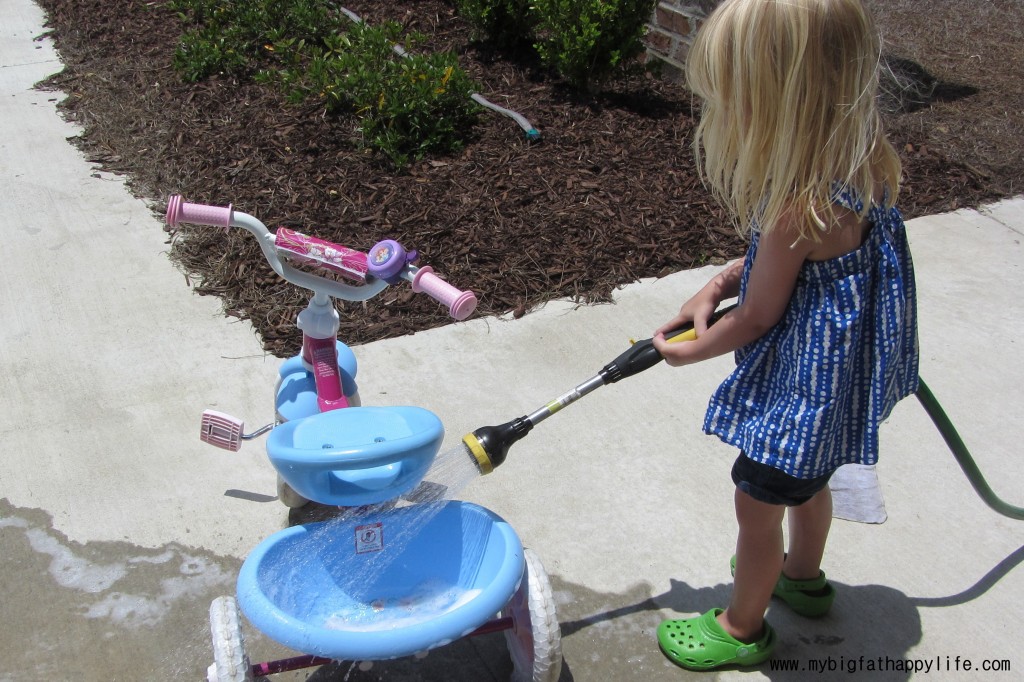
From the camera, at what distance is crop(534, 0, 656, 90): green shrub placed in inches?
172

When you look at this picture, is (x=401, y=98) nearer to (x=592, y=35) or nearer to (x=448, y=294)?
(x=592, y=35)

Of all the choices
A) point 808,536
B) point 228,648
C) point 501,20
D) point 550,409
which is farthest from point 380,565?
point 501,20

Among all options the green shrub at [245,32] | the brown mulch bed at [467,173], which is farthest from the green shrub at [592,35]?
the green shrub at [245,32]

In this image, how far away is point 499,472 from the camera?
2.77 metres

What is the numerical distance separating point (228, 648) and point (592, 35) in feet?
11.0

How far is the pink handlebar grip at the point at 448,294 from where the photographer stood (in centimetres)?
174

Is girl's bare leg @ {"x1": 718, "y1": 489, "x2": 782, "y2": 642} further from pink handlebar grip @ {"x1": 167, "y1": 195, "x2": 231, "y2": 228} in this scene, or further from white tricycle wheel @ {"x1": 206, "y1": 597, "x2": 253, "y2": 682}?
pink handlebar grip @ {"x1": 167, "y1": 195, "x2": 231, "y2": 228}

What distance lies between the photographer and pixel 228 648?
1828 millimetres

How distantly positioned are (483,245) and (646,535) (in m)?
1.52

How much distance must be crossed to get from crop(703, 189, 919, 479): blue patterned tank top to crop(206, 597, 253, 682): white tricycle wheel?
1.07 meters

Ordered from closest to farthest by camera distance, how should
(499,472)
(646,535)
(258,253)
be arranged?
1. (646,535)
2. (499,472)
3. (258,253)

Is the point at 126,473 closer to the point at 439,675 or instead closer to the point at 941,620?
the point at 439,675

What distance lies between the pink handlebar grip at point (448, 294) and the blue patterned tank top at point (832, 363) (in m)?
0.57

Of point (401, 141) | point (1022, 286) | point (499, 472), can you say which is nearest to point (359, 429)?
point (499, 472)
